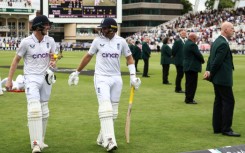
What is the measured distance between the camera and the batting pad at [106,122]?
7.72 meters

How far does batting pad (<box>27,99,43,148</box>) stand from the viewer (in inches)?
A: 305

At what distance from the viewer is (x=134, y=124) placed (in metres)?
10.6

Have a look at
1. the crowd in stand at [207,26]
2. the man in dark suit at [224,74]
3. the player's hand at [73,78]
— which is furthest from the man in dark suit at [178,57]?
the crowd in stand at [207,26]

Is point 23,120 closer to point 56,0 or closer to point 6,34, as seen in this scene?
point 56,0

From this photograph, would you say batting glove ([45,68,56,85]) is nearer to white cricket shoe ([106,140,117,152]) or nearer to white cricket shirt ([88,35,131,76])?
white cricket shirt ([88,35,131,76])

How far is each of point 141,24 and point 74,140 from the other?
11304 centimetres

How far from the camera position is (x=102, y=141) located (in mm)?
8336

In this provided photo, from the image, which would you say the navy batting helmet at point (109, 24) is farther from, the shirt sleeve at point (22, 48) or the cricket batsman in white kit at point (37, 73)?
the shirt sleeve at point (22, 48)

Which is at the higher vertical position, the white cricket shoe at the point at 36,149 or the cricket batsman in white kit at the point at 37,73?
the cricket batsman in white kit at the point at 37,73

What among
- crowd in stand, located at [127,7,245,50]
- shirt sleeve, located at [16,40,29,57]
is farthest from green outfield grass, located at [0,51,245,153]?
crowd in stand, located at [127,7,245,50]

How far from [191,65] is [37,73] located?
22.4 feet

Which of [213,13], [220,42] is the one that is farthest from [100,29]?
[213,13]

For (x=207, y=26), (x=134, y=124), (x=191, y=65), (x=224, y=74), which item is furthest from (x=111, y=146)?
(x=207, y=26)

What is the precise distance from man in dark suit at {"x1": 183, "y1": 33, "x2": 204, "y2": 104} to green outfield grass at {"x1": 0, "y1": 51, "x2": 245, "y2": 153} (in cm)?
37
